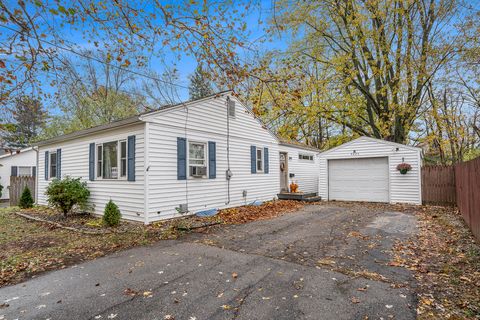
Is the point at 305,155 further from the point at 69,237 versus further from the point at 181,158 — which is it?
the point at 69,237

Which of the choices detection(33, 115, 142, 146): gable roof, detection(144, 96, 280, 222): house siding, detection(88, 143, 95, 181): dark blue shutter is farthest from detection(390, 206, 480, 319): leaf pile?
detection(88, 143, 95, 181): dark blue shutter

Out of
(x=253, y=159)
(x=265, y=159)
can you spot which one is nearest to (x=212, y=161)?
(x=253, y=159)

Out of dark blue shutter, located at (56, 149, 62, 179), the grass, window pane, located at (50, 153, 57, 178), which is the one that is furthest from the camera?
window pane, located at (50, 153, 57, 178)

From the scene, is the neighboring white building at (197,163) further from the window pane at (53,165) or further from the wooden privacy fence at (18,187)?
the wooden privacy fence at (18,187)

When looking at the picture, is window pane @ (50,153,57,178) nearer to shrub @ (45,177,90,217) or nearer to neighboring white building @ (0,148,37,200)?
shrub @ (45,177,90,217)

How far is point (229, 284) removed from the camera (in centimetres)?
368

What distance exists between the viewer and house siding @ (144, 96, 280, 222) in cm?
792

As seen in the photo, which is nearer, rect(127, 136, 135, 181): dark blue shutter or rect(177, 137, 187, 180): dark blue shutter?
rect(127, 136, 135, 181): dark blue shutter

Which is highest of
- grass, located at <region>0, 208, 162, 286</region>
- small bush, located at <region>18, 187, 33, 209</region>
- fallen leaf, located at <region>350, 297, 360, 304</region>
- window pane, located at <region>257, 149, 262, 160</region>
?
window pane, located at <region>257, 149, 262, 160</region>

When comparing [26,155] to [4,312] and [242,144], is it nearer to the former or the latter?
[242,144]

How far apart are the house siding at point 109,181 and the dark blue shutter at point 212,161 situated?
102 inches

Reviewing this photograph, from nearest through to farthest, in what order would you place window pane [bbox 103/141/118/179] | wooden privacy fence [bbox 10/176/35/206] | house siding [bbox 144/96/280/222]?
house siding [bbox 144/96/280/222] < window pane [bbox 103/141/118/179] < wooden privacy fence [bbox 10/176/35/206]

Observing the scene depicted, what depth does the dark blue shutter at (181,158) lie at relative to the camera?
8.57 metres

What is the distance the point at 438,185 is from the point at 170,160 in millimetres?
11532
